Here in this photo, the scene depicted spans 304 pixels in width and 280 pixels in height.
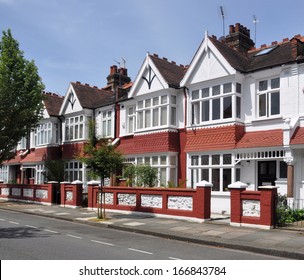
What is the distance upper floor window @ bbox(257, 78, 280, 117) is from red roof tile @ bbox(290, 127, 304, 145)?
5.04 ft

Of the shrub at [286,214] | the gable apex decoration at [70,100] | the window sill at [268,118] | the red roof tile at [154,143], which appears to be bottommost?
the shrub at [286,214]

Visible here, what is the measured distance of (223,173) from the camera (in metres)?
18.6

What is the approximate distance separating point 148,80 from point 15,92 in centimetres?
994

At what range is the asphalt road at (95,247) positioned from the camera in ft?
30.3

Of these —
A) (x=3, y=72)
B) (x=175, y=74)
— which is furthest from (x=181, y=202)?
(x=3, y=72)

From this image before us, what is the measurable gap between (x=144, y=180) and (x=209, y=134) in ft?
13.1

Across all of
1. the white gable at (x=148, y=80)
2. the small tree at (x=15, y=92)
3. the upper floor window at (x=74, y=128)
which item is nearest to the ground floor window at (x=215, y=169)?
the white gable at (x=148, y=80)

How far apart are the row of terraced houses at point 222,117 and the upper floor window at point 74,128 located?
3288mm

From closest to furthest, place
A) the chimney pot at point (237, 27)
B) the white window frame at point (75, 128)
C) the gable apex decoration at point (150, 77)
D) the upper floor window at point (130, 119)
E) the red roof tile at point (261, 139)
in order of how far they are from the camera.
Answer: the red roof tile at point (261, 139) → the chimney pot at point (237, 27) → the gable apex decoration at point (150, 77) → the upper floor window at point (130, 119) → the white window frame at point (75, 128)

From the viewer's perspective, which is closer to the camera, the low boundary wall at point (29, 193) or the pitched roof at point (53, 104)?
the low boundary wall at point (29, 193)

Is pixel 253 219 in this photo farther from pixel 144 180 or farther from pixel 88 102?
pixel 88 102

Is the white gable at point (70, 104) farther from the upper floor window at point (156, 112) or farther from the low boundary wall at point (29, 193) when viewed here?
the upper floor window at point (156, 112)

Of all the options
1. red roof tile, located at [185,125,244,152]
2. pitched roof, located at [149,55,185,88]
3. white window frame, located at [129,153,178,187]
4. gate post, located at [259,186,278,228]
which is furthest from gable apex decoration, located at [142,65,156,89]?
gate post, located at [259,186,278,228]

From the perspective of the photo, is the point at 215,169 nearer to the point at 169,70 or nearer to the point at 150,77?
the point at 150,77
